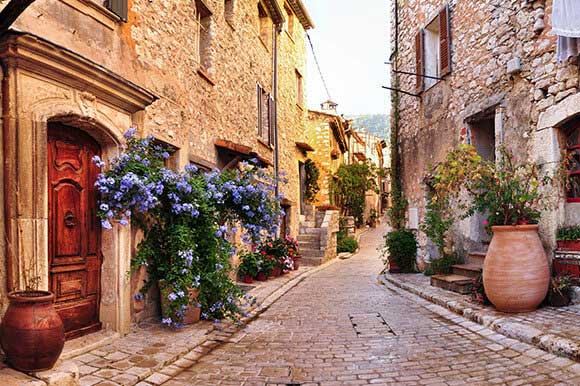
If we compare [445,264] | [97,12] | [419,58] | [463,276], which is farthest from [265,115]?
[97,12]

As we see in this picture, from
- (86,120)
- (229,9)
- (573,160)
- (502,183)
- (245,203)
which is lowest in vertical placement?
(245,203)

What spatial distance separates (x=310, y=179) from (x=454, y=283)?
11464 millimetres

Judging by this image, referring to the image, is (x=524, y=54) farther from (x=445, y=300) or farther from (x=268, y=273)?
(x=268, y=273)

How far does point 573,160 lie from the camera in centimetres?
593

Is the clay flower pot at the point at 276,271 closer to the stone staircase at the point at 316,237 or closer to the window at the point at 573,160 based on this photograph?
the stone staircase at the point at 316,237

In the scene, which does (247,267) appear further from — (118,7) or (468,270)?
(118,7)

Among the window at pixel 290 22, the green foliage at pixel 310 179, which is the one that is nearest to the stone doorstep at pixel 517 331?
the green foliage at pixel 310 179

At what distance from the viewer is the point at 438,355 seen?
4.47 m

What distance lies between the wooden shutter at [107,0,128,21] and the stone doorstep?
217 inches

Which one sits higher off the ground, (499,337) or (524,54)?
(524,54)

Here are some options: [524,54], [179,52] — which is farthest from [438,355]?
[179,52]

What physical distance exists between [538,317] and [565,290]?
0.74 meters

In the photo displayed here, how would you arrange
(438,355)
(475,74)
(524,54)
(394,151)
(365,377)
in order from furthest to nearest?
(394,151), (475,74), (524,54), (438,355), (365,377)

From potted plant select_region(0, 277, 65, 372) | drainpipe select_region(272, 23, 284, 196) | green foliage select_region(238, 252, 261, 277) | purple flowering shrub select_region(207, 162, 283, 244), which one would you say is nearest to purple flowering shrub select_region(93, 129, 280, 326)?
purple flowering shrub select_region(207, 162, 283, 244)
